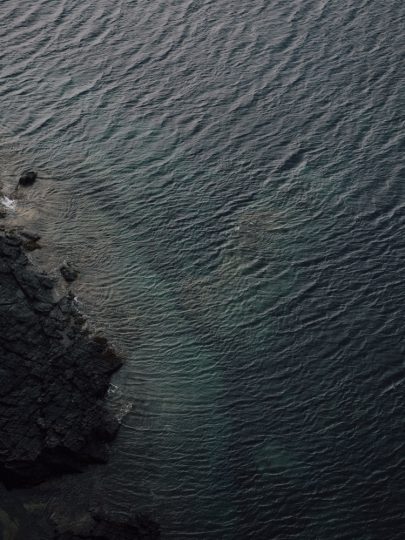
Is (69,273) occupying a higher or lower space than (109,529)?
higher

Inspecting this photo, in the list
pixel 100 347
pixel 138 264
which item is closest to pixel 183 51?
pixel 138 264

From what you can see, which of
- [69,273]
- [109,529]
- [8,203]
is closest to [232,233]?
[69,273]

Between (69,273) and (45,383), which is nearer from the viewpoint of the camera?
(45,383)

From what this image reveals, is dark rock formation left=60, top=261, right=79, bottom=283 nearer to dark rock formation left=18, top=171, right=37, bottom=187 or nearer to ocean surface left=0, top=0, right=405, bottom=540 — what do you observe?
ocean surface left=0, top=0, right=405, bottom=540

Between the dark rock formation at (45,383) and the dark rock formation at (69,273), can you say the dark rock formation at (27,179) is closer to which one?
the dark rock formation at (69,273)

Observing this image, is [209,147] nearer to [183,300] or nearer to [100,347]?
[183,300]

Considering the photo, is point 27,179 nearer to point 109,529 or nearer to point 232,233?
point 232,233

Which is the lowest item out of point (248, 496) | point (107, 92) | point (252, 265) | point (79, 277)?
point (248, 496)

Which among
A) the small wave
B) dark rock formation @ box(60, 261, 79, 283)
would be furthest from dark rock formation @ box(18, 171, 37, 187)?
dark rock formation @ box(60, 261, 79, 283)
